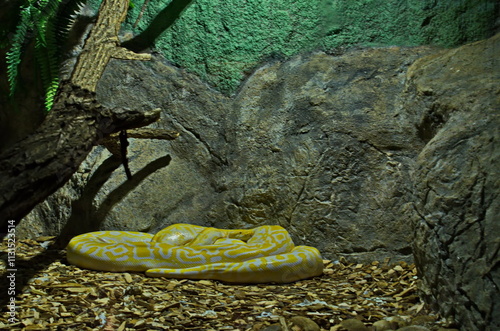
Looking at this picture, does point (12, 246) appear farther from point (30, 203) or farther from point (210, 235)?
point (210, 235)

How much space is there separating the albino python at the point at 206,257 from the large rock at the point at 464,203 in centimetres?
101

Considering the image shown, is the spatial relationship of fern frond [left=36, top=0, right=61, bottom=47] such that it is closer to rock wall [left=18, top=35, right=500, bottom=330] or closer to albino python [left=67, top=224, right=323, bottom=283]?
rock wall [left=18, top=35, right=500, bottom=330]

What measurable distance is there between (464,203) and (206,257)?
199cm

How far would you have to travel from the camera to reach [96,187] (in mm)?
4723

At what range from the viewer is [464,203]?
8.14 ft

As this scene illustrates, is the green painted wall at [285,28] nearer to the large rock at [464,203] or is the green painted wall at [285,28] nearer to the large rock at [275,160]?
the large rock at [275,160]

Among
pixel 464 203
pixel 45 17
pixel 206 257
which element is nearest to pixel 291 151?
pixel 206 257

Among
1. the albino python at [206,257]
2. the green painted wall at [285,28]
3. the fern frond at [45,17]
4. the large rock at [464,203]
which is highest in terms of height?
the fern frond at [45,17]

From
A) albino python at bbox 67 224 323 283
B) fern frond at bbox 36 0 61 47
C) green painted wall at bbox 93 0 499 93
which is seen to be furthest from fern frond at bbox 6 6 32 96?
albino python at bbox 67 224 323 283

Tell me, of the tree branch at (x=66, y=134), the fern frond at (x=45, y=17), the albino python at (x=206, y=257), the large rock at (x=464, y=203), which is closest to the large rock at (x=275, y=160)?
the albino python at (x=206, y=257)

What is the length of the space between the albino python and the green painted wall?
1842mm

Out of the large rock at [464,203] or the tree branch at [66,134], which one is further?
the tree branch at [66,134]

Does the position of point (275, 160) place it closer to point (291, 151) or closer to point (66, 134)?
point (291, 151)

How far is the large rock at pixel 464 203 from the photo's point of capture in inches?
91.2
